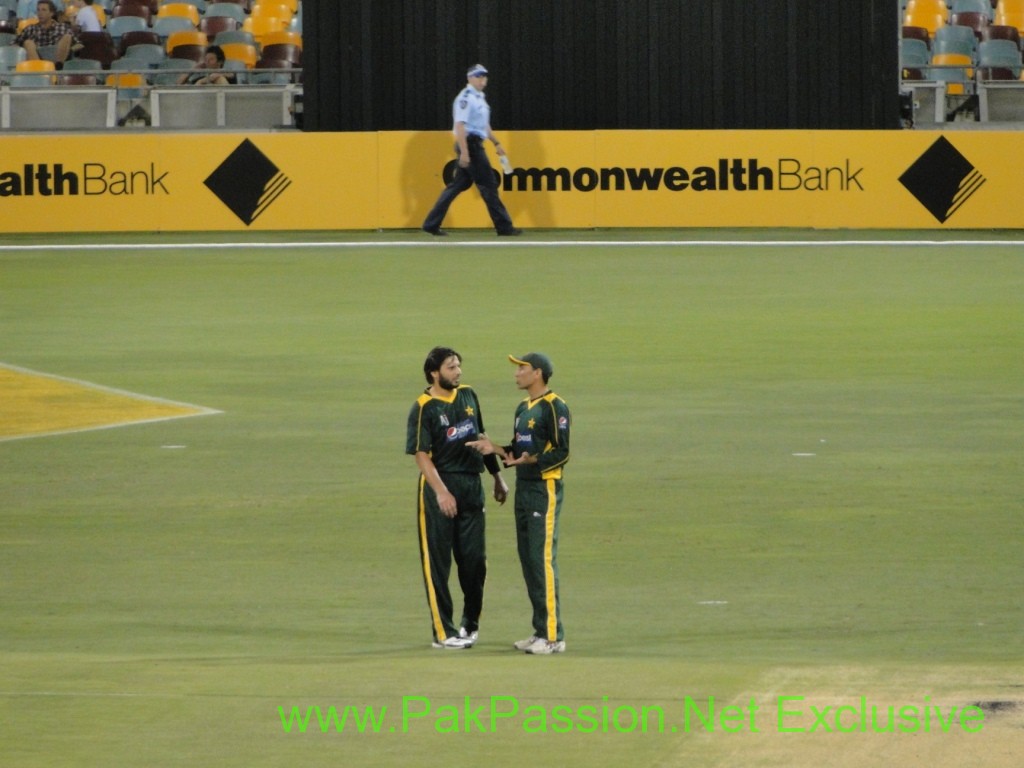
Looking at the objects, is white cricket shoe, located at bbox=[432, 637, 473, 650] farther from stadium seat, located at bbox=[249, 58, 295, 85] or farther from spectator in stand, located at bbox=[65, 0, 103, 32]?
spectator in stand, located at bbox=[65, 0, 103, 32]

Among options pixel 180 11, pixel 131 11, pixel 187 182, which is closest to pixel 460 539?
pixel 187 182

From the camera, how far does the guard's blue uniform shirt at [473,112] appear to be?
2592 cm

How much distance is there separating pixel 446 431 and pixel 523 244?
17.8 metres

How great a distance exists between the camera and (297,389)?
652 inches

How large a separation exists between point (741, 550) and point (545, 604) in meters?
2.33

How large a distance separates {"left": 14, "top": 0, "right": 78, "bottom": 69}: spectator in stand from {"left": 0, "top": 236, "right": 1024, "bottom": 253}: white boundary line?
17.4 ft

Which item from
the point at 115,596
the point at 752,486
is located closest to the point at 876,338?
the point at 752,486

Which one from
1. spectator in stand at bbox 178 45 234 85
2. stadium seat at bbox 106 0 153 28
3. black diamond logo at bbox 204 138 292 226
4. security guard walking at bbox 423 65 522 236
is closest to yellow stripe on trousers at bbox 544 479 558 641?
security guard walking at bbox 423 65 522 236

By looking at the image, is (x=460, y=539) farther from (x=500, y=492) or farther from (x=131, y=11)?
(x=131, y=11)

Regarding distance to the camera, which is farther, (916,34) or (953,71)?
(916,34)

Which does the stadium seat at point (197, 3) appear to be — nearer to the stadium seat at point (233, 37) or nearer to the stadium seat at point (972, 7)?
the stadium seat at point (233, 37)

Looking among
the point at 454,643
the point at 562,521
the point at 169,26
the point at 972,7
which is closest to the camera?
the point at 454,643

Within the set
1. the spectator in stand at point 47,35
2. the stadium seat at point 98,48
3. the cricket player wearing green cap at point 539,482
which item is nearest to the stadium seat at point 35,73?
the spectator in stand at point 47,35

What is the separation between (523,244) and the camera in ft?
88.0
